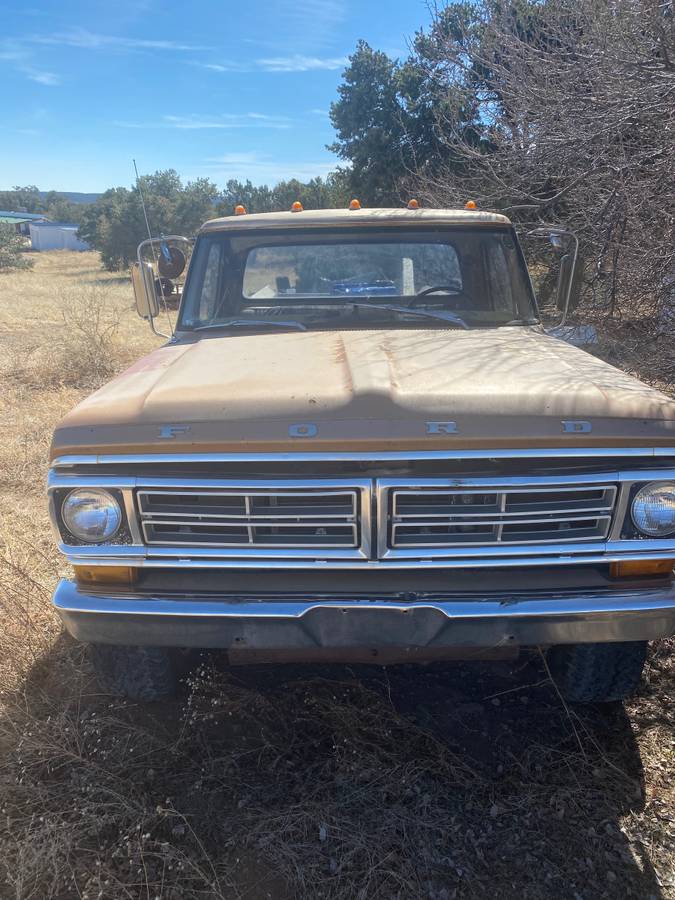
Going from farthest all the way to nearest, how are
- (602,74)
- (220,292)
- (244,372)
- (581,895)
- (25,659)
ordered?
(602,74) < (220,292) < (25,659) < (244,372) < (581,895)

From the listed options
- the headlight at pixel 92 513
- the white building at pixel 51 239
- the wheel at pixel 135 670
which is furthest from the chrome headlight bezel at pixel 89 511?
the white building at pixel 51 239

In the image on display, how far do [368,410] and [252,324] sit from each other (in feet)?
4.72

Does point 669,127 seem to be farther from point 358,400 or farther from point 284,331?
point 358,400

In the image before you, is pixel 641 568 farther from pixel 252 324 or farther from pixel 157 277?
pixel 157 277

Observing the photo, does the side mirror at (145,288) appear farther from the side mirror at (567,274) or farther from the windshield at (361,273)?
the side mirror at (567,274)

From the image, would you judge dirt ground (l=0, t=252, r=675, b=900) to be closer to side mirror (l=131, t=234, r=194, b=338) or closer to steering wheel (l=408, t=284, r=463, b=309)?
side mirror (l=131, t=234, r=194, b=338)

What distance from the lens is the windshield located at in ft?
11.6

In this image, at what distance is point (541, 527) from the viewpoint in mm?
2227

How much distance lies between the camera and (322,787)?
2.40 meters

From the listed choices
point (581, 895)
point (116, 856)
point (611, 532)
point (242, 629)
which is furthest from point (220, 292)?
point (581, 895)

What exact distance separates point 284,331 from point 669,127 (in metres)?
3.35

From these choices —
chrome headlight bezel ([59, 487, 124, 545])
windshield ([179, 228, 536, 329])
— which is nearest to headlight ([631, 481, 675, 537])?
windshield ([179, 228, 536, 329])

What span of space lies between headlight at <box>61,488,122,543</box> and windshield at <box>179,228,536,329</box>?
150 cm

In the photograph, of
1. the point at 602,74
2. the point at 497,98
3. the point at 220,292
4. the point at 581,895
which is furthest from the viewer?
the point at 497,98
